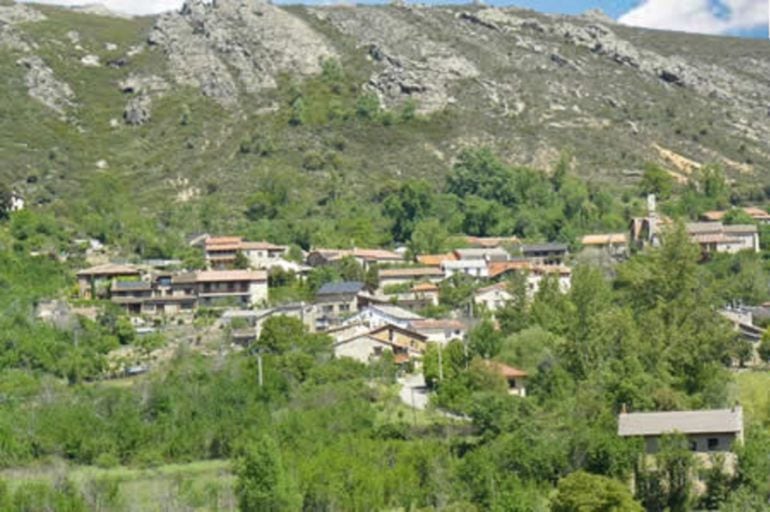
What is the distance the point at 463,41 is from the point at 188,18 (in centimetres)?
2504

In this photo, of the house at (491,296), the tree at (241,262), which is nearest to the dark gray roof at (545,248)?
the house at (491,296)

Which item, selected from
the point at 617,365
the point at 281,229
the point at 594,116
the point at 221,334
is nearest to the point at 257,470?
the point at 617,365

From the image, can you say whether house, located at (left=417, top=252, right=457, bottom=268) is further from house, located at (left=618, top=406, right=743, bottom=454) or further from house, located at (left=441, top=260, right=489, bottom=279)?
house, located at (left=618, top=406, right=743, bottom=454)

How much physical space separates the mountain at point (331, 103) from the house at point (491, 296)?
65.8 ft

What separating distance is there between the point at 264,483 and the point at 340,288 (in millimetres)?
27278

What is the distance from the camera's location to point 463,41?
114812 millimetres

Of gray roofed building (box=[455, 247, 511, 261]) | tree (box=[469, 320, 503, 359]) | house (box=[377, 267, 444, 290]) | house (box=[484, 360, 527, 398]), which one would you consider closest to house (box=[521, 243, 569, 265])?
gray roofed building (box=[455, 247, 511, 261])

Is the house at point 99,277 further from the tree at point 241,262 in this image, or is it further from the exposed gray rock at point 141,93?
the exposed gray rock at point 141,93

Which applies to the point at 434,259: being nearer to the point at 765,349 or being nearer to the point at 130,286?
the point at 130,286

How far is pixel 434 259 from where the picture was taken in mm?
66312

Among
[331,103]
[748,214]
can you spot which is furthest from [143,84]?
[748,214]

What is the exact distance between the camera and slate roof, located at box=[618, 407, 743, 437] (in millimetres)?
34656

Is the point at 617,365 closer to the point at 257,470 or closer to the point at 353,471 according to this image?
the point at 353,471

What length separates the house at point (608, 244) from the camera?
68812 millimetres
